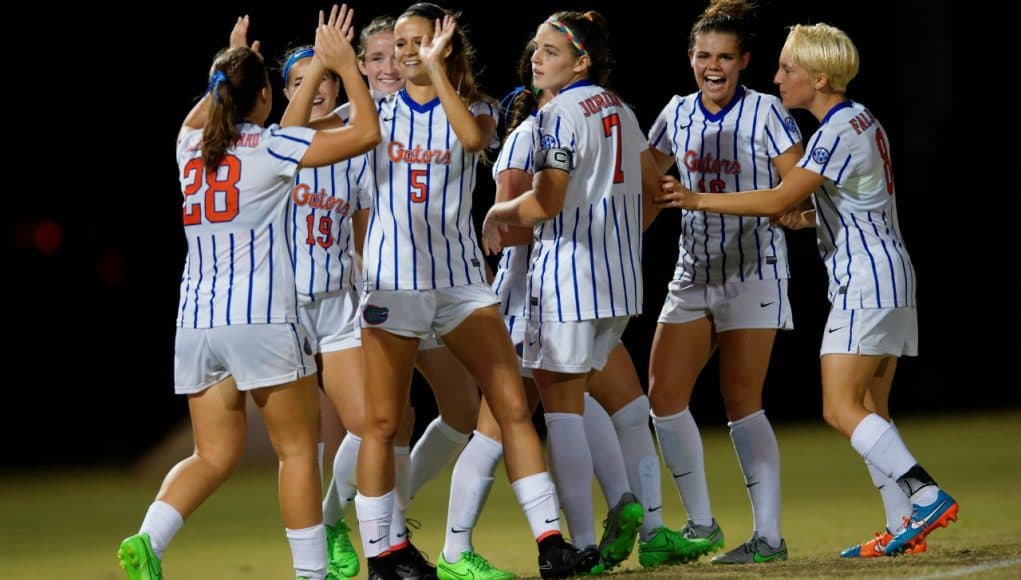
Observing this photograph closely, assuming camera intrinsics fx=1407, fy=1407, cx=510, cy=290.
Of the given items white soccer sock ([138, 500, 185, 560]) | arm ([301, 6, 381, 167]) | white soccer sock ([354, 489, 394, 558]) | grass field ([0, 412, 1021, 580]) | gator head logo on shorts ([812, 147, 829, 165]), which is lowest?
grass field ([0, 412, 1021, 580])

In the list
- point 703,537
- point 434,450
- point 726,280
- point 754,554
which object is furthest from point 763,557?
point 434,450

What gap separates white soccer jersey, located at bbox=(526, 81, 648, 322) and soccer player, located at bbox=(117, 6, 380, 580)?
75 centimetres

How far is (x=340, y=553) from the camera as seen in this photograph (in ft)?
17.2

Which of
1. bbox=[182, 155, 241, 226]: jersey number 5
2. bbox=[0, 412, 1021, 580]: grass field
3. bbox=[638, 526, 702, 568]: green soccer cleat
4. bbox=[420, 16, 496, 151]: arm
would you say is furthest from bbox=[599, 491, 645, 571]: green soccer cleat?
bbox=[182, 155, 241, 226]: jersey number 5

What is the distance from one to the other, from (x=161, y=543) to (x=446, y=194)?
1388mm

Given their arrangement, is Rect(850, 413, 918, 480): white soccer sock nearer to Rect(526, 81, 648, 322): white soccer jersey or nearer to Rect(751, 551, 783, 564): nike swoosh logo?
Rect(751, 551, 783, 564): nike swoosh logo

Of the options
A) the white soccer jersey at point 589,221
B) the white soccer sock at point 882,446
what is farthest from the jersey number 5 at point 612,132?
the white soccer sock at point 882,446

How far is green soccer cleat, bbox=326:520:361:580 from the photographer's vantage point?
5.17m

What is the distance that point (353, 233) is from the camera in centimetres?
518

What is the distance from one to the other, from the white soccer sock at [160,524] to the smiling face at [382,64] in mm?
1840

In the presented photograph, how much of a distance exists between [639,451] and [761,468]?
458 millimetres

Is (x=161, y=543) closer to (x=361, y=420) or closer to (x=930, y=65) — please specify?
(x=361, y=420)

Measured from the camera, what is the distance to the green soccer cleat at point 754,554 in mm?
5039

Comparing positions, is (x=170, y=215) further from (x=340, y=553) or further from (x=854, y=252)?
(x=854, y=252)
